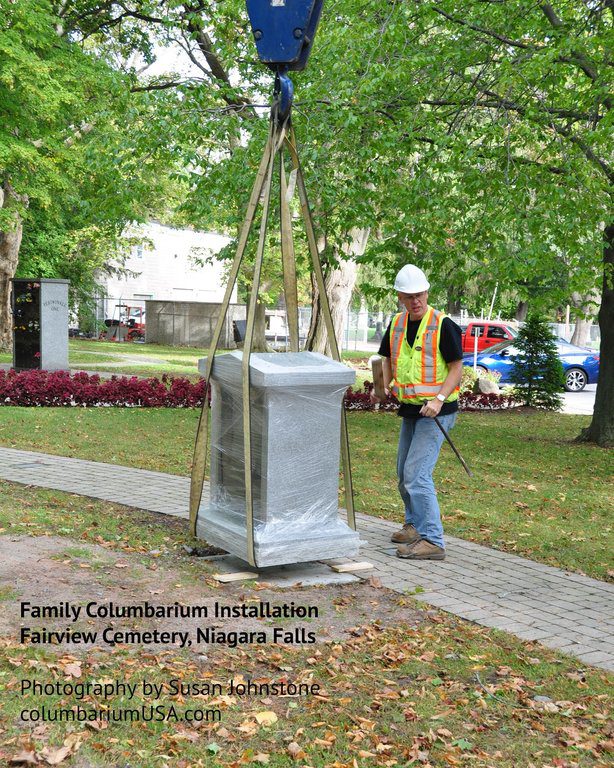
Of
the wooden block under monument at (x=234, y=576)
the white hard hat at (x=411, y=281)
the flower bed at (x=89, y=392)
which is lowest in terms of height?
the wooden block under monument at (x=234, y=576)

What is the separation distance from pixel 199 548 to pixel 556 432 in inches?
421

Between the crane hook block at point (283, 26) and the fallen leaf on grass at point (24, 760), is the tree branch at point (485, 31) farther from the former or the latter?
the fallen leaf on grass at point (24, 760)

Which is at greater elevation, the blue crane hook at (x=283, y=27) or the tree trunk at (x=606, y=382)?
the blue crane hook at (x=283, y=27)

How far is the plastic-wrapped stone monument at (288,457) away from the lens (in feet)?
18.9

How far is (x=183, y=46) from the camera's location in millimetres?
21438

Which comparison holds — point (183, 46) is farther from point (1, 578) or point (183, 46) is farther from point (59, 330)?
point (1, 578)

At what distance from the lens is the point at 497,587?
6.05 metres

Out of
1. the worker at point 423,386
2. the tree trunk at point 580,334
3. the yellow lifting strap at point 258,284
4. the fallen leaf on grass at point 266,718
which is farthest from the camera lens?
the tree trunk at point 580,334

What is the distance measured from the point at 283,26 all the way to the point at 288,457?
2649 millimetres

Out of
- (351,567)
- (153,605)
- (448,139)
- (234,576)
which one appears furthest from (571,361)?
(153,605)

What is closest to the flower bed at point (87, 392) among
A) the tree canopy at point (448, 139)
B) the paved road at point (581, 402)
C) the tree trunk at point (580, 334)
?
the tree canopy at point (448, 139)

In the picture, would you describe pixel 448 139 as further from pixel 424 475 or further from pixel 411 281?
pixel 424 475

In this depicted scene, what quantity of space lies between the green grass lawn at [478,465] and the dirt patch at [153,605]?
214 centimetres

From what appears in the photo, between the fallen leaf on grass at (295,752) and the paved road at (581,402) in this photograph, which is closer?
the fallen leaf on grass at (295,752)
